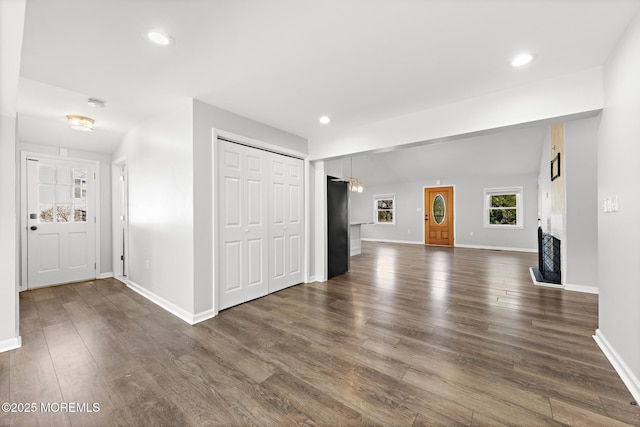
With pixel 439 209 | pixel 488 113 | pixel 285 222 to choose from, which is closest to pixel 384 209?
pixel 439 209

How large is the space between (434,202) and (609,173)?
7.63 m

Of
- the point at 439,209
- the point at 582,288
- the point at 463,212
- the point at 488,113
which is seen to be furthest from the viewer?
the point at 439,209

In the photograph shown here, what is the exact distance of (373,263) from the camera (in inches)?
244

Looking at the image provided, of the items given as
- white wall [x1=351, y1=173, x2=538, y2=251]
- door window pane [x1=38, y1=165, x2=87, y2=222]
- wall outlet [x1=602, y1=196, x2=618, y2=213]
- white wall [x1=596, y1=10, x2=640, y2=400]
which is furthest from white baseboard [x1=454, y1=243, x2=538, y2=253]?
door window pane [x1=38, y1=165, x2=87, y2=222]

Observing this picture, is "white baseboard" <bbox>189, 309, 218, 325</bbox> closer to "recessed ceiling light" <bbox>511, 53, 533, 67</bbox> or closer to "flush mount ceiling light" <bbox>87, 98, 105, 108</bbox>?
"flush mount ceiling light" <bbox>87, 98, 105, 108</bbox>

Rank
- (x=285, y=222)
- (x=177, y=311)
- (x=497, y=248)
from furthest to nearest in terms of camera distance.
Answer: (x=497, y=248), (x=285, y=222), (x=177, y=311)

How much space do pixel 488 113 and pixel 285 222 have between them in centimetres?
298

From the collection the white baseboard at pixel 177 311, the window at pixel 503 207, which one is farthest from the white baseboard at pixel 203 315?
the window at pixel 503 207

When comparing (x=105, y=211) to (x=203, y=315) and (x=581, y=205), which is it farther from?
(x=581, y=205)

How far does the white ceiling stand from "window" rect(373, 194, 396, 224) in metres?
7.47

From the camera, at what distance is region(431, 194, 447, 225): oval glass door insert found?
9.28 metres

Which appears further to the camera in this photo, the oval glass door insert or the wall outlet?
the oval glass door insert

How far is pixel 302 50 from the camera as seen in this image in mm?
2029

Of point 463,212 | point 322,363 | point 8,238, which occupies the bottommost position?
point 322,363
